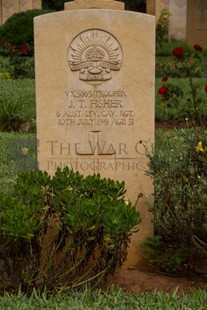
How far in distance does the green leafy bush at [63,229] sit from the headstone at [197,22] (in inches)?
800

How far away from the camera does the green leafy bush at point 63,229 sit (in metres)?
4.25

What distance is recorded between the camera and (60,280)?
4.54 metres

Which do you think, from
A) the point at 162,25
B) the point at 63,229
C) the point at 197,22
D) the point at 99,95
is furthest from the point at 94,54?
the point at 197,22

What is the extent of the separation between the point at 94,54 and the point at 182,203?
116 centimetres

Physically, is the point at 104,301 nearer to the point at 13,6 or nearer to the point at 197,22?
the point at 197,22

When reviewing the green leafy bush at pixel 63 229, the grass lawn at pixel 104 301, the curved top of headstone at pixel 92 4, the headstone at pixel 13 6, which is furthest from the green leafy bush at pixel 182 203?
the headstone at pixel 13 6

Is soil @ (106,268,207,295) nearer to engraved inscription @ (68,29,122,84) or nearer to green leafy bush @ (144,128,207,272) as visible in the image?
green leafy bush @ (144,128,207,272)

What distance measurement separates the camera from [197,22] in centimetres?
2511

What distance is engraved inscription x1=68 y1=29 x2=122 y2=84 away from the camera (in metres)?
5.08

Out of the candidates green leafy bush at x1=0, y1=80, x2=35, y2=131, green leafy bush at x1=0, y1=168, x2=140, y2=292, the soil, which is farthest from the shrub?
green leafy bush at x1=0, y1=168, x2=140, y2=292

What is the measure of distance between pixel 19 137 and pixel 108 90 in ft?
13.2

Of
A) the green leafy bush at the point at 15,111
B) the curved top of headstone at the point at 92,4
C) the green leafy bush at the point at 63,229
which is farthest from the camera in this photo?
the green leafy bush at the point at 15,111

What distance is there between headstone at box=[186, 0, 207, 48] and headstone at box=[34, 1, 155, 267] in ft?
64.7

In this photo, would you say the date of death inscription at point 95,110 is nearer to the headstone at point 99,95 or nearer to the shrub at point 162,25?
the headstone at point 99,95
